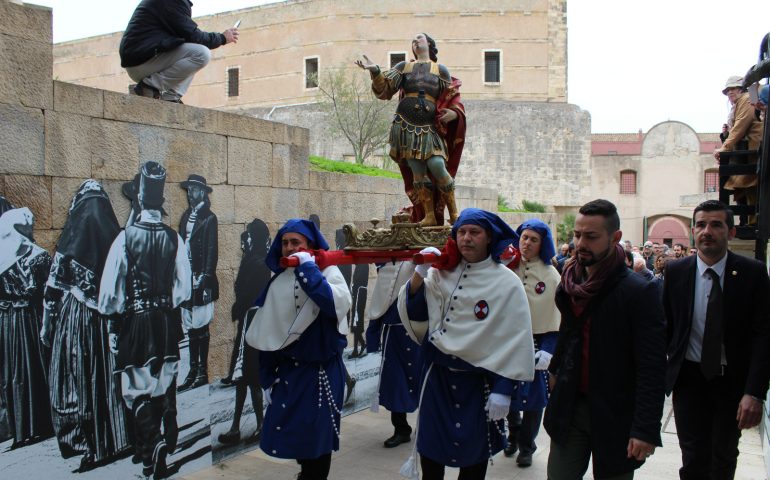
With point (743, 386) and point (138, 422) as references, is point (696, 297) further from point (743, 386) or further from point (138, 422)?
point (138, 422)

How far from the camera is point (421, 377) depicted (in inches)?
168

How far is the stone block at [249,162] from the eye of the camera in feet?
19.4

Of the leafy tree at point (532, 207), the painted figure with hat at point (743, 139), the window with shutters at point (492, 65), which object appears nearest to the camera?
the painted figure with hat at point (743, 139)

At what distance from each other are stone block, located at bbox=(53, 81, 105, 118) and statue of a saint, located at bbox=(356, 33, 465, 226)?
77.2 inches

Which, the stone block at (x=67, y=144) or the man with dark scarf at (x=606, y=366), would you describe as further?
the stone block at (x=67, y=144)

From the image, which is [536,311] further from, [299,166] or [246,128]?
[246,128]

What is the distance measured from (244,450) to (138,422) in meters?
1.35

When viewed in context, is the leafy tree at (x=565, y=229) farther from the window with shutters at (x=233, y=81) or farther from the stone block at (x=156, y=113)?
the stone block at (x=156, y=113)

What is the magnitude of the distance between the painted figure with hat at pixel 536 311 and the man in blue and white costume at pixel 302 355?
1744mm

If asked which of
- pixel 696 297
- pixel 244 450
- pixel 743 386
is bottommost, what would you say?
pixel 244 450

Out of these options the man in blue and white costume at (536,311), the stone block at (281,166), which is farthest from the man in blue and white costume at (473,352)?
the stone block at (281,166)

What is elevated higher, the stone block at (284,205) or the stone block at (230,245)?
the stone block at (284,205)

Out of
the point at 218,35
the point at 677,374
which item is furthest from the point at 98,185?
the point at 677,374

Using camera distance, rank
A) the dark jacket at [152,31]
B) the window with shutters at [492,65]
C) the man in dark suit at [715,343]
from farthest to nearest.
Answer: the window with shutters at [492,65] → the dark jacket at [152,31] → the man in dark suit at [715,343]
